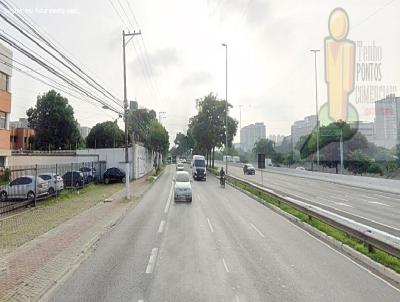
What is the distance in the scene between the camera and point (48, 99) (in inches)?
2613

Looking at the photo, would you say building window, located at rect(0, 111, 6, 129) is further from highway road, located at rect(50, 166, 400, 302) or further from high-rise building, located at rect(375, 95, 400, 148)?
high-rise building, located at rect(375, 95, 400, 148)

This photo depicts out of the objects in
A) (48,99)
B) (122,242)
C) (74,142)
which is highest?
(48,99)

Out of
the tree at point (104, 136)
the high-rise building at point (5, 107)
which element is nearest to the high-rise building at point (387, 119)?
the high-rise building at point (5, 107)

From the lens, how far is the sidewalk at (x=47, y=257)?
7.86 m

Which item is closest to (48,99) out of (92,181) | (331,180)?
(92,181)

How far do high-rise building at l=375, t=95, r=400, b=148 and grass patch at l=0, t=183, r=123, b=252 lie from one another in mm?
39475

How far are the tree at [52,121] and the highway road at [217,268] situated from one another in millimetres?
56030

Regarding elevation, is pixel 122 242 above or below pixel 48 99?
below

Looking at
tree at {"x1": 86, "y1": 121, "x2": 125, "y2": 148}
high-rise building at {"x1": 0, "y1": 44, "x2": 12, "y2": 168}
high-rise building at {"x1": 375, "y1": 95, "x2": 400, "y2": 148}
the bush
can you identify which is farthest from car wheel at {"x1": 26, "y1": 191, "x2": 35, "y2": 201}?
tree at {"x1": 86, "y1": 121, "x2": 125, "y2": 148}

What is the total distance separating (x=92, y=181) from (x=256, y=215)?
2278cm

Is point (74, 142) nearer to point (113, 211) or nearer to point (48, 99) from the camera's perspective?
point (48, 99)

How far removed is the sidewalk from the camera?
7856 millimetres

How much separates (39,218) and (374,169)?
51159mm

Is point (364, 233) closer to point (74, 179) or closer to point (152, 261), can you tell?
point (152, 261)
